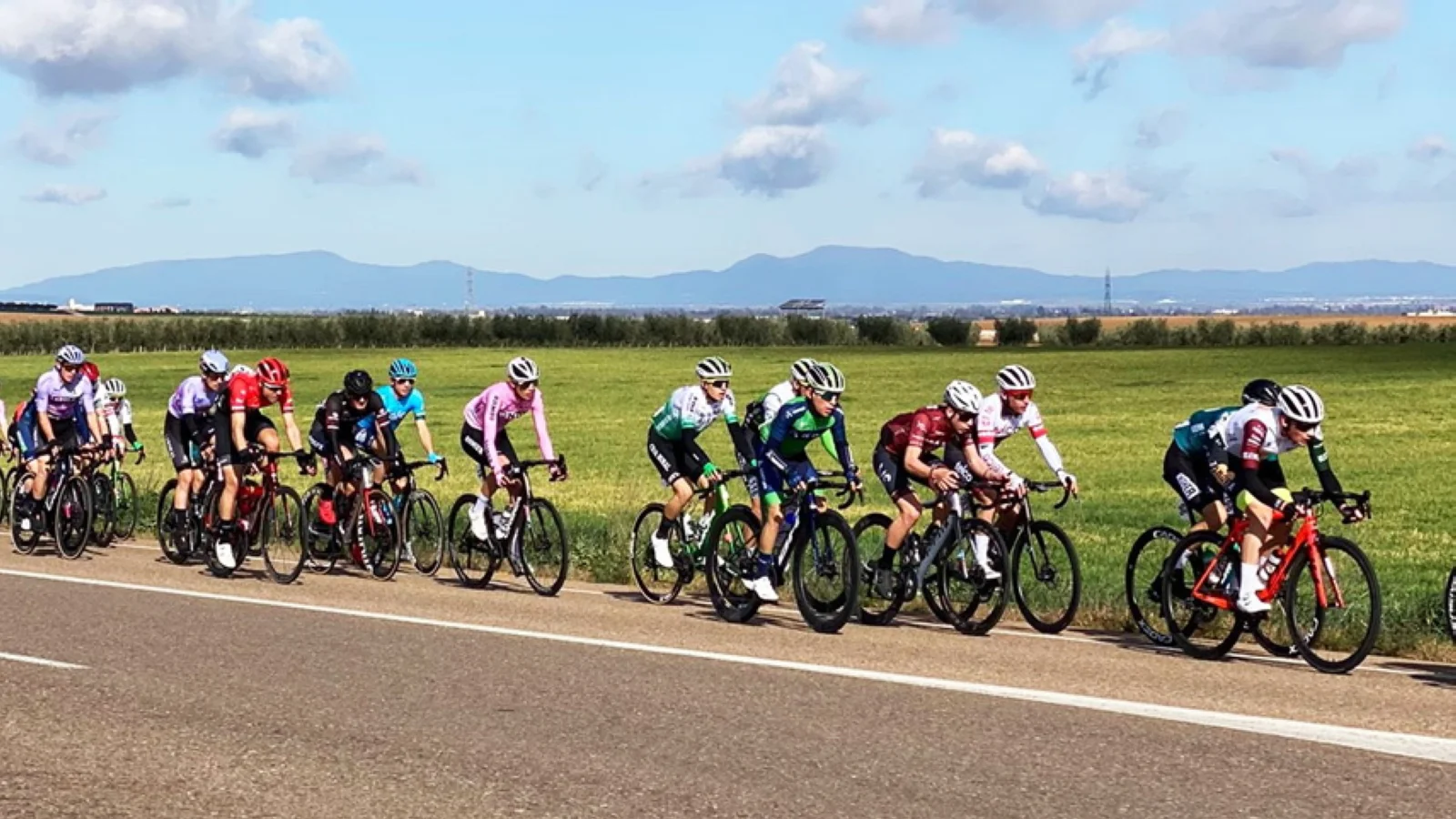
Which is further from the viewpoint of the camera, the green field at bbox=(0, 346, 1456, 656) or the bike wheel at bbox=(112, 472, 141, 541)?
the bike wheel at bbox=(112, 472, 141, 541)

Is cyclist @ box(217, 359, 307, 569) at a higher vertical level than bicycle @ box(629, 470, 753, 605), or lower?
higher

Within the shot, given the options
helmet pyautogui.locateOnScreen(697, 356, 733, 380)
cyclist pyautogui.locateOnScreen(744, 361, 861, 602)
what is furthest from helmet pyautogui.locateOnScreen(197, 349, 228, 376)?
cyclist pyautogui.locateOnScreen(744, 361, 861, 602)

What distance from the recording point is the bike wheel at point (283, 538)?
1552 centimetres

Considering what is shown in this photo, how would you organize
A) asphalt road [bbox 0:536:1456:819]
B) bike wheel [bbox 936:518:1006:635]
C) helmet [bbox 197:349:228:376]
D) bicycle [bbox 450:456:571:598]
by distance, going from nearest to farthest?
asphalt road [bbox 0:536:1456:819] < bike wheel [bbox 936:518:1006:635] < bicycle [bbox 450:456:571:598] < helmet [bbox 197:349:228:376]

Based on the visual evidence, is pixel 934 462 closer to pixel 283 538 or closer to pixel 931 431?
pixel 931 431

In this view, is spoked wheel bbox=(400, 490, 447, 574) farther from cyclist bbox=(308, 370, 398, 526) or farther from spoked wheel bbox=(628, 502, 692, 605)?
spoked wheel bbox=(628, 502, 692, 605)

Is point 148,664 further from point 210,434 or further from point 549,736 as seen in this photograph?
point 210,434

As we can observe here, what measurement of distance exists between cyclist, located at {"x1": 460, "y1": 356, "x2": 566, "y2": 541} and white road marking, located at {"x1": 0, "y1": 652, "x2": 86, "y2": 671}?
4993 mm

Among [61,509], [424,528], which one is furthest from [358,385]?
[61,509]

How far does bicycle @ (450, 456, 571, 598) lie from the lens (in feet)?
48.4

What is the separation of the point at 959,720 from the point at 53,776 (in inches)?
165

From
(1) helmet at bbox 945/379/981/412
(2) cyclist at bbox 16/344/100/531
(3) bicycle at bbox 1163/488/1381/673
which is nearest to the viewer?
(3) bicycle at bbox 1163/488/1381/673

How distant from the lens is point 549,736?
319 inches

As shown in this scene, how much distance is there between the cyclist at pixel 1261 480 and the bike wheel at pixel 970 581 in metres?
1.84
